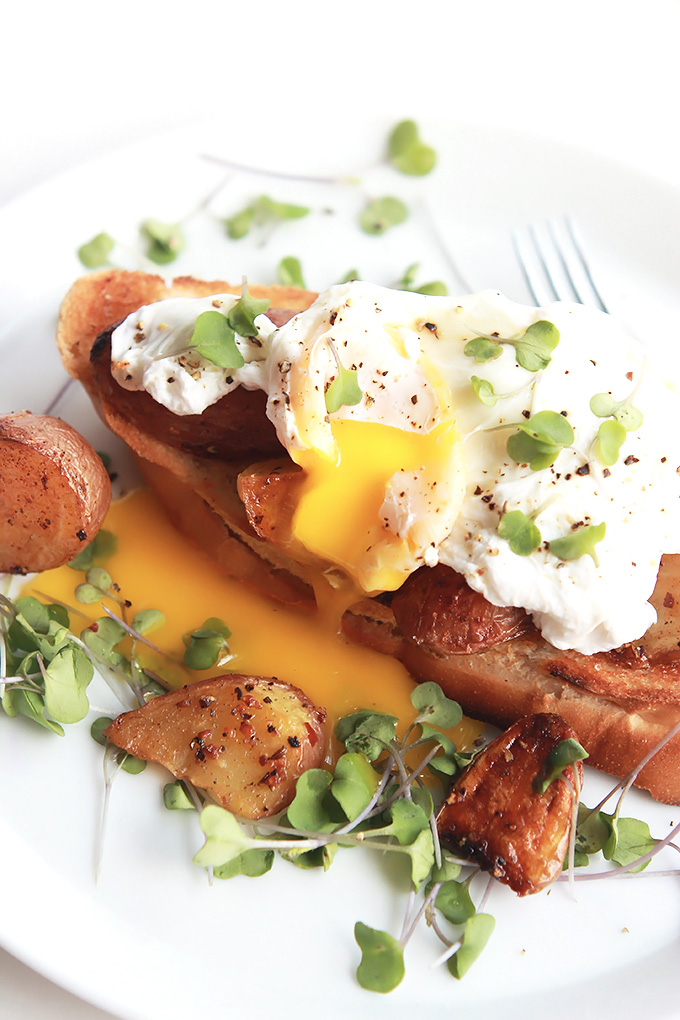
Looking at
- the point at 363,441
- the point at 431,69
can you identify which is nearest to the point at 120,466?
the point at 363,441

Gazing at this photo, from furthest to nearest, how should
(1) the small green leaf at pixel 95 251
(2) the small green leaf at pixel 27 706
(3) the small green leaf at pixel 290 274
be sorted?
(3) the small green leaf at pixel 290 274 < (1) the small green leaf at pixel 95 251 < (2) the small green leaf at pixel 27 706

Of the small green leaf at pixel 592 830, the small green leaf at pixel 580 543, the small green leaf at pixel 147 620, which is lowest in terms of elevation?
the small green leaf at pixel 592 830

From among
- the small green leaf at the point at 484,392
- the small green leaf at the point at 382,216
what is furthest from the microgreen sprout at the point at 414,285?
the small green leaf at the point at 484,392

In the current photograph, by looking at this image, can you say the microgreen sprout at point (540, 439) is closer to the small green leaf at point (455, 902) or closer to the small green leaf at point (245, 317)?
the small green leaf at point (245, 317)

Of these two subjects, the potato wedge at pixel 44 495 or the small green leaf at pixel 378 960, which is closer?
the small green leaf at pixel 378 960

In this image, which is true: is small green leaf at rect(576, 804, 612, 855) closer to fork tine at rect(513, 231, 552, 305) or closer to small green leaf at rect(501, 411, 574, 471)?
small green leaf at rect(501, 411, 574, 471)

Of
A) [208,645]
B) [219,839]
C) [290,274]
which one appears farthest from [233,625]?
[290,274]

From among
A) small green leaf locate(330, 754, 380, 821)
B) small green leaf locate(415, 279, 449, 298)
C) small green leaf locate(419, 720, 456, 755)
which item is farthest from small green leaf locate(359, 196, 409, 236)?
small green leaf locate(330, 754, 380, 821)

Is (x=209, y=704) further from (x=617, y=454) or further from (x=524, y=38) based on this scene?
(x=524, y=38)
